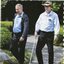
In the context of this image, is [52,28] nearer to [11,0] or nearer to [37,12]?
[37,12]

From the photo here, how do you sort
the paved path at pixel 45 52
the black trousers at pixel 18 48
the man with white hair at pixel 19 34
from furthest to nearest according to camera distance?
the paved path at pixel 45 52 → the black trousers at pixel 18 48 → the man with white hair at pixel 19 34

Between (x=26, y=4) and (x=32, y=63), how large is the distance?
7.32 ft

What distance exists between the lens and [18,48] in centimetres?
906

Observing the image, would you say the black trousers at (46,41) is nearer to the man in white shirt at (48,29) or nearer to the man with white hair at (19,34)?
the man in white shirt at (48,29)

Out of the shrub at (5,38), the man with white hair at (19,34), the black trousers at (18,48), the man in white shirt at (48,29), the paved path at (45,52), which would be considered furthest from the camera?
the shrub at (5,38)

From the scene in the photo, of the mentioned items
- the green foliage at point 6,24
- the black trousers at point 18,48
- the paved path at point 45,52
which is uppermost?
the green foliage at point 6,24

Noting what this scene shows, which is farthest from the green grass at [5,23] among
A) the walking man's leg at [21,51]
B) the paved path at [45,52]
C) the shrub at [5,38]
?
the walking man's leg at [21,51]

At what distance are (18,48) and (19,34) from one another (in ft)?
1.37

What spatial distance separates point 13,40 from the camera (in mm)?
9188

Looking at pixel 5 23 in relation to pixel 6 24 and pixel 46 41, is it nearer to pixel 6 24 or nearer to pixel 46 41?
pixel 6 24

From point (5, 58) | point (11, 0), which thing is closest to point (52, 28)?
point (11, 0)

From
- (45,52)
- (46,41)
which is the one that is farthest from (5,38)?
(46,41)

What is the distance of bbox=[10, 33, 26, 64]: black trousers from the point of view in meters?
8.95

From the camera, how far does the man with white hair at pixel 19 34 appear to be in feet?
28.8
